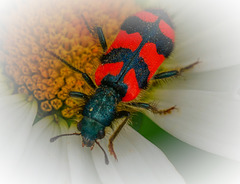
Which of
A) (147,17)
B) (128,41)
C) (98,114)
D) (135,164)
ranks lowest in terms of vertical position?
(135,164)

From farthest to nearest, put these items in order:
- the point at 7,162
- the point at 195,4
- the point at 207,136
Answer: the point at 195,4
the point at 207,136
the point at 7,162

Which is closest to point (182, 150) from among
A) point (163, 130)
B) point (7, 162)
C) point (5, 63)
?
point (163, 130)

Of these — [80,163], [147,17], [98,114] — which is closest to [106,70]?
[98,114]

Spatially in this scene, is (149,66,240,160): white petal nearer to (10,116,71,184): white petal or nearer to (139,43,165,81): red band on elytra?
(139,43,165,81): red band on elytra

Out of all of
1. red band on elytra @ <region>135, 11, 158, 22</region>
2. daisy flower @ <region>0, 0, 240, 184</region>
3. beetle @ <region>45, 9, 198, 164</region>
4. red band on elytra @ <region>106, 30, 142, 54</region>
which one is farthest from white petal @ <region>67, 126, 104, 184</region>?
red band on elytra @ <region>135, 11, 158, 22</region>

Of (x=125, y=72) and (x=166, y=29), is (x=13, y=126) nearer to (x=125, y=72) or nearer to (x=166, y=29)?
(x=125, y=72)

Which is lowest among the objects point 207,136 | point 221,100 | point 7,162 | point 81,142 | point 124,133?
point 7,162

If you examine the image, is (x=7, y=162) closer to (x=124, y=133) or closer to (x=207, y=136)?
(x=124, y=133)
